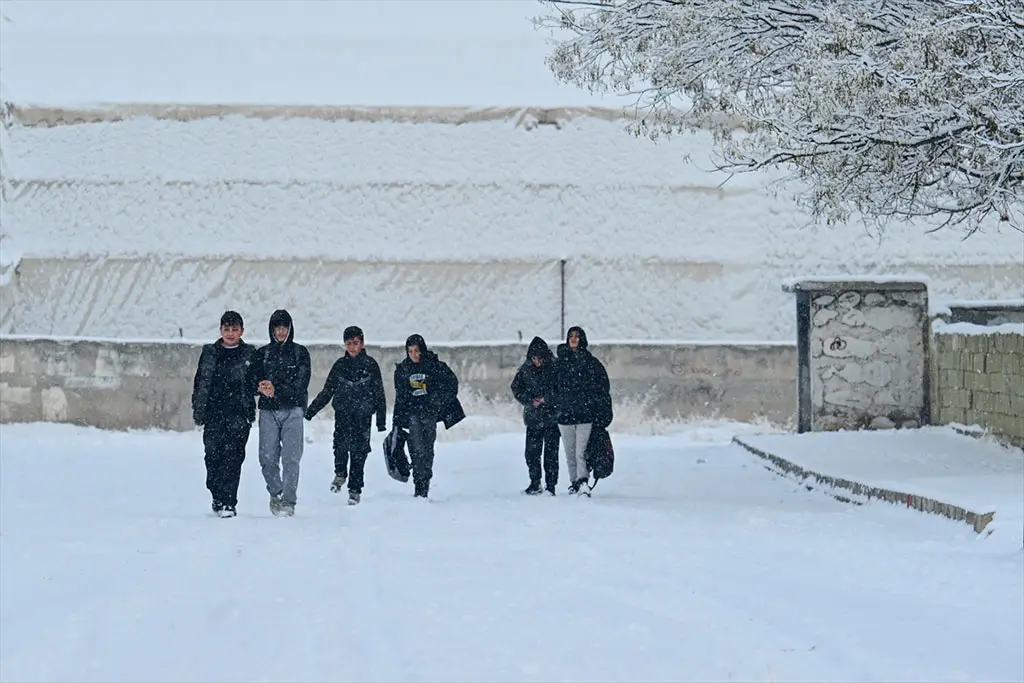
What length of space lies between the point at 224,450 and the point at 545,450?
3.59 m

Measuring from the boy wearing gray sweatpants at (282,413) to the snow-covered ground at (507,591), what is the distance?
0.84 feet

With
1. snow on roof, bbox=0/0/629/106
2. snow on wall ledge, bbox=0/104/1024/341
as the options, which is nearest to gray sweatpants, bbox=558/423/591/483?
snow on wall ledge, bbox=0/104/1024/341

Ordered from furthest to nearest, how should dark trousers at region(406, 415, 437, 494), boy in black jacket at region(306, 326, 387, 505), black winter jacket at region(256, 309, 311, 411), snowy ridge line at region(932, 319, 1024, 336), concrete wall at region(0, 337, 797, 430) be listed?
concrete wall at region(0, 337, 797, 430), snowy ridge line at region(932, 319, 1024, 336), dark trousers at region(406, 415, 437, 494), boy in black jacket at region(306, 326, 387, 505), black winter jacket at region(256, 309, 311, 411)

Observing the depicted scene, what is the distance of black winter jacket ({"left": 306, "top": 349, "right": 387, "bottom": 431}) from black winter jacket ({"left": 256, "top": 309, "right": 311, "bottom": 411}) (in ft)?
4.56

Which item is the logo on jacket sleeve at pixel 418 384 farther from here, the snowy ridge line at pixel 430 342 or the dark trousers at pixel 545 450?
the snowy ridge line at pixel 430 342

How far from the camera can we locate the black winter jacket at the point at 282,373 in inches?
546

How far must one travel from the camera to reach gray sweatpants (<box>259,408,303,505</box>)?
13.9 m

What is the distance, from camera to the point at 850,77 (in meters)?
12.5

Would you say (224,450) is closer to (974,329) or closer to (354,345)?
(354,345)

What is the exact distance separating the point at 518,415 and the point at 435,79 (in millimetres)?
5581

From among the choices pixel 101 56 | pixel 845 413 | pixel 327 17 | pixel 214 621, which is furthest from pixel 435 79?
pixel 214 621

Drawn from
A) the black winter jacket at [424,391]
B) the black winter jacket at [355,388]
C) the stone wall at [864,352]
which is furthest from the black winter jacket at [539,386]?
the stone wall at [864,352]

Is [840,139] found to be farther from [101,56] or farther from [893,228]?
[101,56]

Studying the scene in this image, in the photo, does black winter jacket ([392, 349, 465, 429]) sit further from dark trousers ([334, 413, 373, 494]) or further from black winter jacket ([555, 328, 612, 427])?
black winter jacket ([555, 328, 612, 427])
